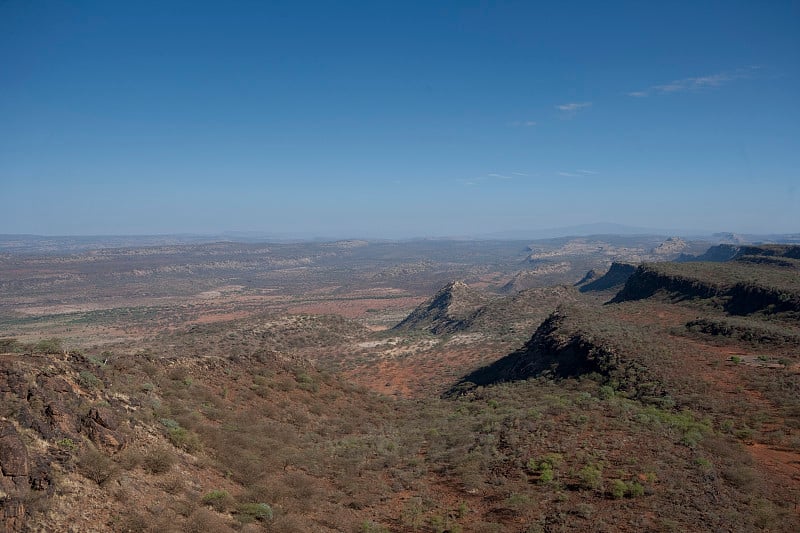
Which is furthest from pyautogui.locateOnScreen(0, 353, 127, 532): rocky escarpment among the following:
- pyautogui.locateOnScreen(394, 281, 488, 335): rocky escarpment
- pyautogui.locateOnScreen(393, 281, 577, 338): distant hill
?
pyautogui.locateOnScreen(394, 281, 488, 335): rocky escarpment

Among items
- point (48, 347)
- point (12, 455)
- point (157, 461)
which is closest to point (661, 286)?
point (157, 461)

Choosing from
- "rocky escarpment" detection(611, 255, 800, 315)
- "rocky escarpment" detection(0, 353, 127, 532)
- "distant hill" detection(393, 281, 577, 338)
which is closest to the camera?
"rocky escarpment" detection(0, 353, 127, 532)

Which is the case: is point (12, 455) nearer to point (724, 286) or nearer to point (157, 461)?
point (157, 461)

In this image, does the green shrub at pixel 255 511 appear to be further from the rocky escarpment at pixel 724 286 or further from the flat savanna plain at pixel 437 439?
the rocky escarpment at pixel 724 286

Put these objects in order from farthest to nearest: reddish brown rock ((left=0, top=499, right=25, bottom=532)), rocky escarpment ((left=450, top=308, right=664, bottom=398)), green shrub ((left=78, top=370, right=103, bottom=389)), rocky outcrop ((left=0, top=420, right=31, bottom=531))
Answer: rocky escarpment ((left=450, top=308, right=664, bottom=398)) → green shrub ((left=78, top=370, right=103, bottom=389)) → rocky outcrop ((left=0, top=420, right=31, bottom=531)) → reddish brown rock ((left=0, top=499, right=25, bottom=532))

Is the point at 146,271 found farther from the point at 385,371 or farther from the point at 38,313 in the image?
the point at 385,371

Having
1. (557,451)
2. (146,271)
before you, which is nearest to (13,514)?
(557,451)

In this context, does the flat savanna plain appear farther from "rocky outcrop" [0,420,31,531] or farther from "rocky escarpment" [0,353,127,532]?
"rocky outcrop" [0,420,31,531]
